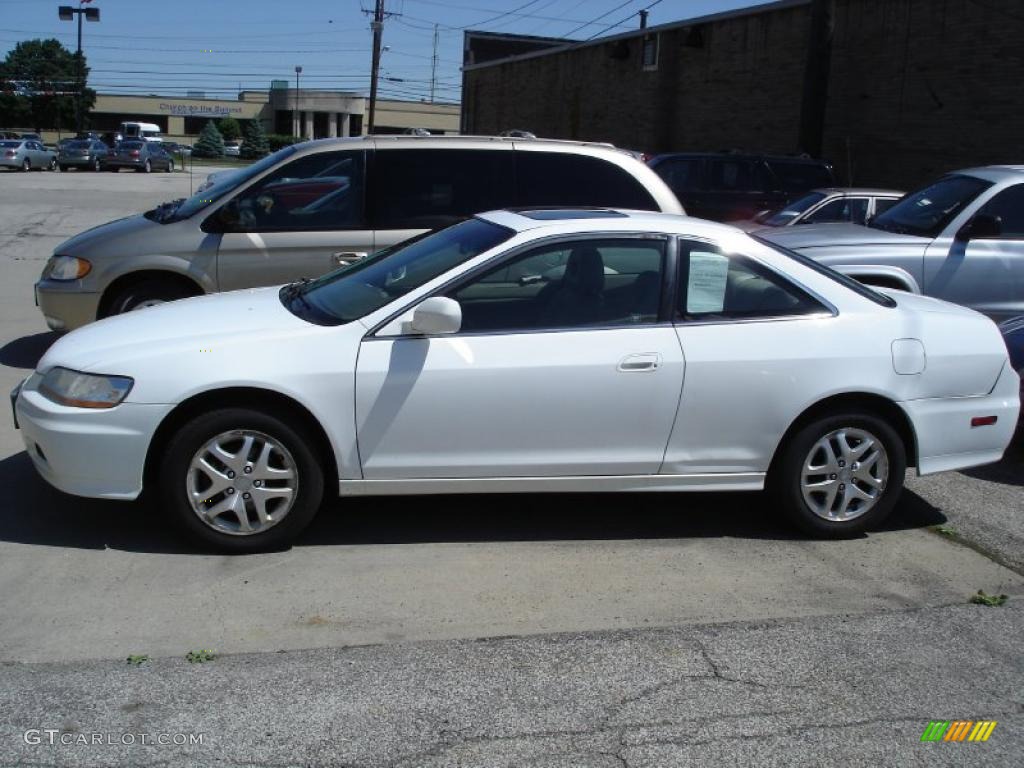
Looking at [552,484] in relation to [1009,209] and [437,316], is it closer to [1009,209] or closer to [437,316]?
[437,316]

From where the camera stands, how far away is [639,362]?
16.5ft

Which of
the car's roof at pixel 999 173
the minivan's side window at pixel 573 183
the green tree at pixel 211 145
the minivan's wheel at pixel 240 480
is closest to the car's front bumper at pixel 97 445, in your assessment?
A: the minivan's wheel at pixel 240 480

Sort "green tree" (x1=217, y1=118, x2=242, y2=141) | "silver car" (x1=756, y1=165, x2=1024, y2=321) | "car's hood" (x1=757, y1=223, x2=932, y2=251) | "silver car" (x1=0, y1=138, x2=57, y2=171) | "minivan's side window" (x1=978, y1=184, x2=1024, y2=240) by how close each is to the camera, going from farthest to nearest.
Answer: "green tree" (x1=217, y1=118, x2=242, y2=141), "silver car" (x1=0, y1=138, x2=57, y2=171), "minivan's side window" (x1=978, y1=184, x2=1024, y2=240), "car's hood" (x1=757, y1=223, x2=932, y2=251), "silver car" (x1=756, y1=165, x2=1024, y2=321)

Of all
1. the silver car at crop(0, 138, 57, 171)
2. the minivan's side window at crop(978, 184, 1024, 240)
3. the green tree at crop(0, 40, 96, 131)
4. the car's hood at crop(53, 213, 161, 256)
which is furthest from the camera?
the green tree at crop(0, 40, 96, 131)

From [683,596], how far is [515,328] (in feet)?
4.80

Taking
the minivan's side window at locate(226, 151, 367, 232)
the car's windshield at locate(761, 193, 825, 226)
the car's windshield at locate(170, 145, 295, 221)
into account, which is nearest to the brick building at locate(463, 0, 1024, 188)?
the car's windshield at locate(761, 193, 825, 226)

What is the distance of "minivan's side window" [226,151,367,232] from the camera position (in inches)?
316

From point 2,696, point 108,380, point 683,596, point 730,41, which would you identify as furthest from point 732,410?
point 730,41

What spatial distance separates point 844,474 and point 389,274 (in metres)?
2.52

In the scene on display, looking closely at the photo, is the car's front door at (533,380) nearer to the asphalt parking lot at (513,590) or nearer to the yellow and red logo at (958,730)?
the asphalt parking lot at (513,590)

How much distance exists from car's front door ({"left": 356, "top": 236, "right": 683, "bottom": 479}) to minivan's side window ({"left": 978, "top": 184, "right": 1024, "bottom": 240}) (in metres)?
4.65

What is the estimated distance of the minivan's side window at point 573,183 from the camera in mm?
8125

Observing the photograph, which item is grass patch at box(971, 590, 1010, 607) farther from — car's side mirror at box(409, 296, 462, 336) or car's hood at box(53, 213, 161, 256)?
car's hood at box(53, 213, 161, 256)

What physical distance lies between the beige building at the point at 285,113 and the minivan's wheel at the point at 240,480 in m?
89.7
